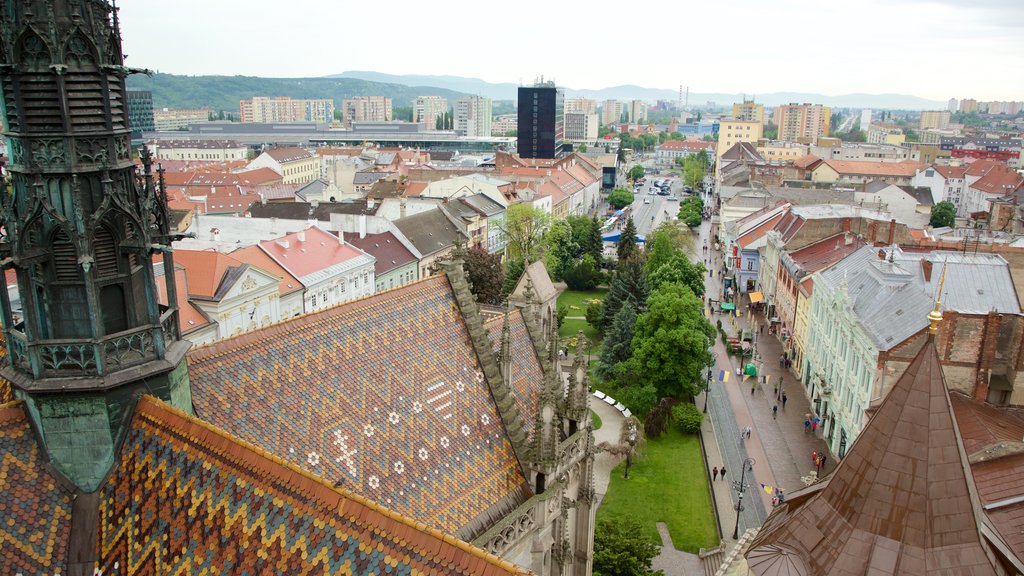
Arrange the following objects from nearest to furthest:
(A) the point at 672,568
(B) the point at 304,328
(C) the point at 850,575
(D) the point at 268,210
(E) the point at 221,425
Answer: (C) the point at 850,575, (E) the point at 221,425, (B) the point at 304,328, (A) the point at 672,568, (D) the point at 268,210

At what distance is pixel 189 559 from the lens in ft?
46.1

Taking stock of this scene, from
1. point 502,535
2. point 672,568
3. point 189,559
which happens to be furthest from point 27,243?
point 672,568

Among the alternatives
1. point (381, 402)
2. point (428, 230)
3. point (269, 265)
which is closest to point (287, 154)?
point (428, 230)

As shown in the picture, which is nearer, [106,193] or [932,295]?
[106,193]

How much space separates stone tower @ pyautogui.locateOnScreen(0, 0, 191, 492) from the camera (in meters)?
14.7

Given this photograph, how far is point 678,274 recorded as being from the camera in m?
71.8

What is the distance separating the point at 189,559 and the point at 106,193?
7558mm

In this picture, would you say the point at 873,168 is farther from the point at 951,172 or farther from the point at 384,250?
the point at 384,250

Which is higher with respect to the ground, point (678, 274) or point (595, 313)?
point (678, 274)

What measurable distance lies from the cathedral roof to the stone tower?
1467 cm

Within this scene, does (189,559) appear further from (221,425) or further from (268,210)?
(268,210)

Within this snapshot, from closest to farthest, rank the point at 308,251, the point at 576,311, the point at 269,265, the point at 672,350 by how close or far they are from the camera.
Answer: the point at 672,350 → the point at 269,265 → the point at 308,251 → the point at 576,311

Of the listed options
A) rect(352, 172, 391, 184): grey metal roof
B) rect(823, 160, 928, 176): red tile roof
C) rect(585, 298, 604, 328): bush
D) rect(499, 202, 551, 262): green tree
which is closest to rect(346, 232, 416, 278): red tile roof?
rect(585, 298, 604, 328): bush

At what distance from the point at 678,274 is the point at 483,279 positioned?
1958 cm
